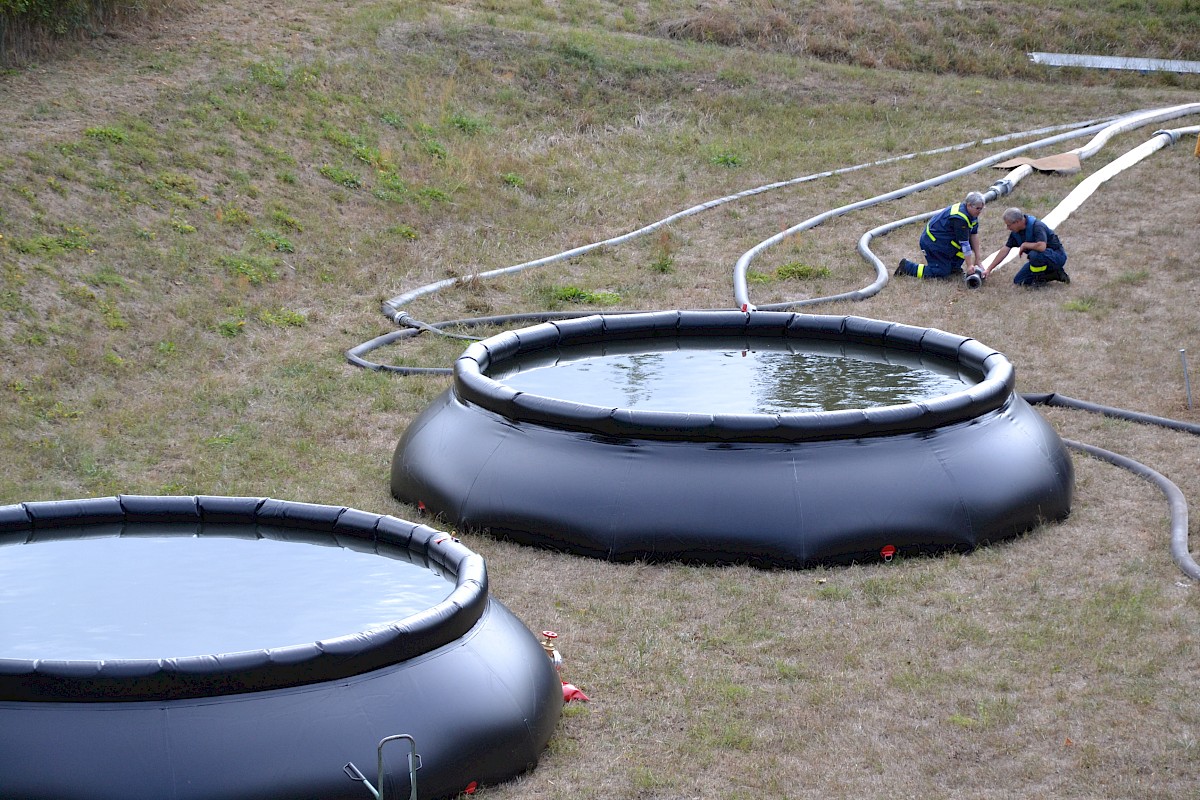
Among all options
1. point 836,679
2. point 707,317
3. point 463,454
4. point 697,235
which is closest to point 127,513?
point 463,454

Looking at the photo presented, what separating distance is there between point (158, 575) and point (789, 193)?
15.2 m

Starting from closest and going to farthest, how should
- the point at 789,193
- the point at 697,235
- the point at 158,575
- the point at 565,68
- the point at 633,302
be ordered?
the point at 158,575, the point at 633,302, the point at 697,235, the point at 789,193, the point at 565,68

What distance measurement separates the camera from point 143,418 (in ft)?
36.8

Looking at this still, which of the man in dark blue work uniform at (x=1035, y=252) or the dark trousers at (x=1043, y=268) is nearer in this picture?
the man in dark blue work uniform at (x=1035, y=252)

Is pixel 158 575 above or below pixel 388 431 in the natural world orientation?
above

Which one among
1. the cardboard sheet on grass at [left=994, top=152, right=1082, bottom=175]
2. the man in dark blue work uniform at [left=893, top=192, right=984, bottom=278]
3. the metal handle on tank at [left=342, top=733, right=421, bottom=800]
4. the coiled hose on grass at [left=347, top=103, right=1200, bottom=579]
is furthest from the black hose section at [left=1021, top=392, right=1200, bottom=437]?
the cardboard sheet on grass at [left=994, top=152, right=1082, bottom=175]

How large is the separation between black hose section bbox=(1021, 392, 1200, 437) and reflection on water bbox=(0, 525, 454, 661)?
7018mm

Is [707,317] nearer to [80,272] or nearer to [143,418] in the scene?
[143,418]

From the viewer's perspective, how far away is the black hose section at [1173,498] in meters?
8.17

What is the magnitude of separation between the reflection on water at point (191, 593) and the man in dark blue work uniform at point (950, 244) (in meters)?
10.6

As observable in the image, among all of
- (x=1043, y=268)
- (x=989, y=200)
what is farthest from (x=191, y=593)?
(x=989, y=200)

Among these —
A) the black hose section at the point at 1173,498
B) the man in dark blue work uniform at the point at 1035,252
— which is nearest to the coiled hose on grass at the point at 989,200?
the black hose section at the point at 1173,498

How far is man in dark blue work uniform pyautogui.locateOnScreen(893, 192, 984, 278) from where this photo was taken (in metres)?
15.5

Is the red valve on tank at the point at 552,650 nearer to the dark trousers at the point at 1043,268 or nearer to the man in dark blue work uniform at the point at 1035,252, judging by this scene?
the man in dark blue work uniform at the point at 1035,252
